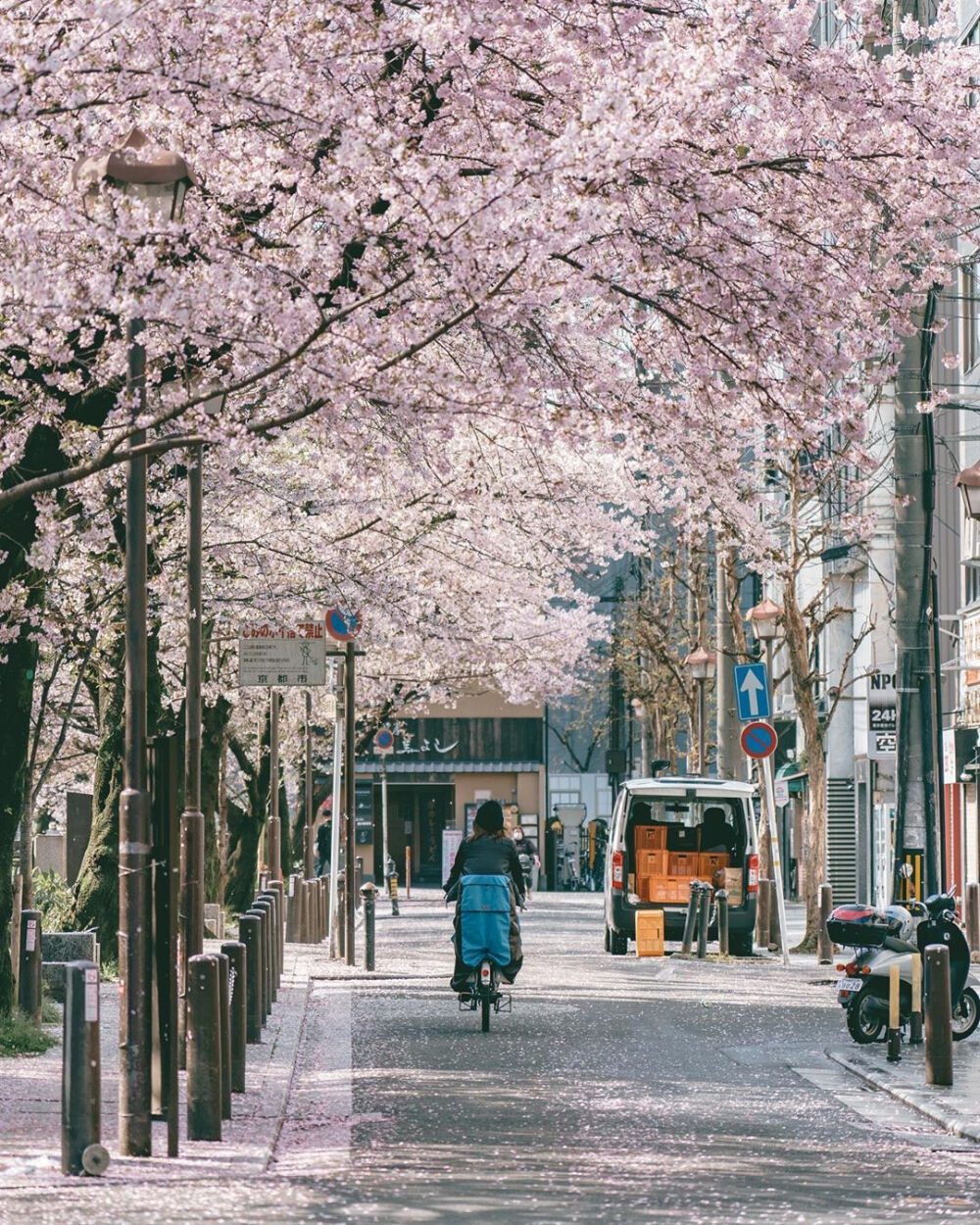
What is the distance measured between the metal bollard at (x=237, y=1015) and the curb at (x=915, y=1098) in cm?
375

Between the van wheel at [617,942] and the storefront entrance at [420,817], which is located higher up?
the storefront entrance at [420,817]

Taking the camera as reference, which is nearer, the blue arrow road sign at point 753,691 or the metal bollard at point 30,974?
the metal bollard at point 30,974

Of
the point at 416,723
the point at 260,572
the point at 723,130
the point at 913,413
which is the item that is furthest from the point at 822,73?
the point at 416,723

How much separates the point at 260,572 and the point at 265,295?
1416 centimetres

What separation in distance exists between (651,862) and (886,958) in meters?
13.3

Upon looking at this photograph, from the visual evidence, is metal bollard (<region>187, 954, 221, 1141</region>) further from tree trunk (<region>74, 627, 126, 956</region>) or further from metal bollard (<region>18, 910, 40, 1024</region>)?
tree trunk (<region>74, 627, 126, 956</region>)

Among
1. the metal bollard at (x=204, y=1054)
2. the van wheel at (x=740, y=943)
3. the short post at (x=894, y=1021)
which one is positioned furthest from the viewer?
the van wheel at (x=740, y=943)

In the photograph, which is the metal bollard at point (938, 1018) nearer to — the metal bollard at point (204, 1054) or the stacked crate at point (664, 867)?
the metal bollard at point (204, 1054)

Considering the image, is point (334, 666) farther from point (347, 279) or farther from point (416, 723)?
point (416, 723)

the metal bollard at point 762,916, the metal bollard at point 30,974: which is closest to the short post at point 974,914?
the metal bollard at point 762,916

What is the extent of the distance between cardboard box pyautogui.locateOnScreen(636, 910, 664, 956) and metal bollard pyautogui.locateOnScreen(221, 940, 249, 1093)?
49.5ft

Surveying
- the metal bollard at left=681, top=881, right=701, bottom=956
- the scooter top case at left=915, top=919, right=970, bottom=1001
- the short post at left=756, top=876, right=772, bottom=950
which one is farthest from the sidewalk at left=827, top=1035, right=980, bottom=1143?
the short post at left=756, top=876, right=772, bottom=950

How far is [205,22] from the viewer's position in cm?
1147

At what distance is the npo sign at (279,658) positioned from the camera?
21750 millimetres
